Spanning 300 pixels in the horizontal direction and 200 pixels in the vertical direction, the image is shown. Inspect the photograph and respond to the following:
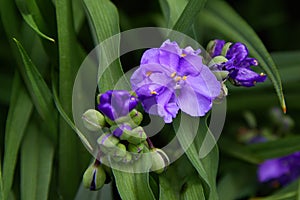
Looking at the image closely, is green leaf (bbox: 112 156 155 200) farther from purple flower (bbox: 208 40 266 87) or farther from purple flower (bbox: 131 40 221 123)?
purple flower (bbox: 208 40 266 87)

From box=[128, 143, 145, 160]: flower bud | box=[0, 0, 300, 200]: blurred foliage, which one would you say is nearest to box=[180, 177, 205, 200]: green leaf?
box=[0, 0, 300, 200]: blurred foliage

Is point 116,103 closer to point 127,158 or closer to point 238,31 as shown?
point 127,158

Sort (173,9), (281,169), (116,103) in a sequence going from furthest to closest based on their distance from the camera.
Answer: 1. (281,169)
2. (173,9)
3. (116,103)

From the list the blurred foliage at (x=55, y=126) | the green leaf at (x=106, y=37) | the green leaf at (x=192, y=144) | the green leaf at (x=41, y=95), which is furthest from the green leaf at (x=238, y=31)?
the green leaf at (x=41, y=95)

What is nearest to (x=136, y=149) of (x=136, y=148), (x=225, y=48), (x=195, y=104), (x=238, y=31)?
(x=136, y=148)

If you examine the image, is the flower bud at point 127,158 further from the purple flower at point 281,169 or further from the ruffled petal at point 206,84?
the purple flower at point 281,169

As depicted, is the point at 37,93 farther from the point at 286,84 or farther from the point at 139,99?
the point at 286,84

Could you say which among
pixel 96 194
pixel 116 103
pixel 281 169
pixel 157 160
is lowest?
pixel 281 169
